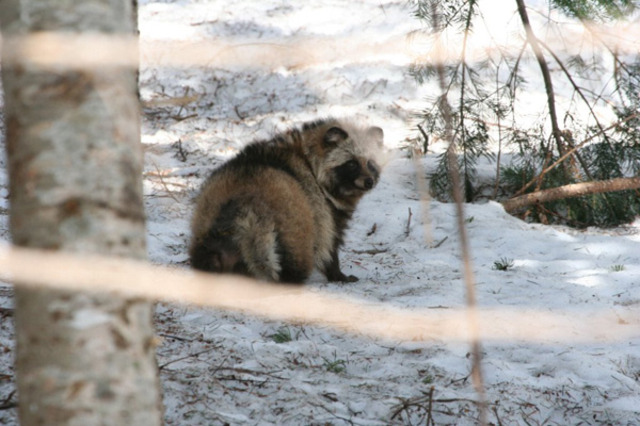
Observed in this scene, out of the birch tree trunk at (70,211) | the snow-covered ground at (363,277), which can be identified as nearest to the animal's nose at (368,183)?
the snow-covered ground at (363,277)

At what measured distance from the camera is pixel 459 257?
6281 millimetres

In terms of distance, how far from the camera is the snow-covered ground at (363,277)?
3.02 m

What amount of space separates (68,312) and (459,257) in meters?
5.24

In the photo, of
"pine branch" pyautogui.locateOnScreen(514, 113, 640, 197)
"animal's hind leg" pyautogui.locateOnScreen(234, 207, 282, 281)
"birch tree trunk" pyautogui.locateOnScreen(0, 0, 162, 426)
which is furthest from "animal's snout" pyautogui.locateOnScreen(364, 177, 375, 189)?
"birch tree trunk" pyautogui.locateOnScreen(0, 0, 162, 426)

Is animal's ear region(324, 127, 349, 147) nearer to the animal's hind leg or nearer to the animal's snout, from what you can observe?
the animal's snout

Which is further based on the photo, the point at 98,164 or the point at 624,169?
the point at 624,169

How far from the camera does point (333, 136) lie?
6.10 meters

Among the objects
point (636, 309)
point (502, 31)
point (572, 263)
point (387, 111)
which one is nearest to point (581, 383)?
point (636, 309)

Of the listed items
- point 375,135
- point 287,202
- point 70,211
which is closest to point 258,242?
point 287,202

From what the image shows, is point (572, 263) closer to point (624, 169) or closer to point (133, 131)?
point (624, 169)

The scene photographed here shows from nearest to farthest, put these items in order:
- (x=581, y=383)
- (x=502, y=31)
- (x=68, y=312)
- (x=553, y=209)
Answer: (x=68, y=312), (x=581, y=383), (x=553, y=209), (x=502, y=31)

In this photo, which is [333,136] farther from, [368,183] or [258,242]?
[258,242]

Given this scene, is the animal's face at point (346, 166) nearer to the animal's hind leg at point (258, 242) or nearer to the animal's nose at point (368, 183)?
the animal's nose at point (368, 183)

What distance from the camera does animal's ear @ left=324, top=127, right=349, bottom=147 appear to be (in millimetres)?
6082
